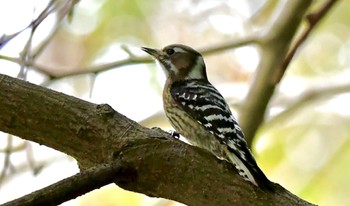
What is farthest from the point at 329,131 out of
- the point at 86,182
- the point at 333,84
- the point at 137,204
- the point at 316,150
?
the point at 86,182

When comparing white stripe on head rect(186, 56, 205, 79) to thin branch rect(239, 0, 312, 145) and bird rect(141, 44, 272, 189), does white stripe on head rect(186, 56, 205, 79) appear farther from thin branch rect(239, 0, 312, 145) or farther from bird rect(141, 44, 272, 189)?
thin branch rect(239, 0, 312, 145)

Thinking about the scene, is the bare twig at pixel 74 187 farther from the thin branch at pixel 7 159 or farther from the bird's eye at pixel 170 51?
the bird's eye at pixel 170 51

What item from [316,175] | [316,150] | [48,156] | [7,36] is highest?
[316,150]

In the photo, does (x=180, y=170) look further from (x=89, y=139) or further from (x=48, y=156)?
(x=48, y=156)

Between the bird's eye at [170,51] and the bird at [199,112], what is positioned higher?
the bird's eye at [170,51]

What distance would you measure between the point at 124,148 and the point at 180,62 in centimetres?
184

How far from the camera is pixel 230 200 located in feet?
8.99

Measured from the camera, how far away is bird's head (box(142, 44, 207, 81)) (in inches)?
179

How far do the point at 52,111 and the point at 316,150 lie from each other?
4511mm

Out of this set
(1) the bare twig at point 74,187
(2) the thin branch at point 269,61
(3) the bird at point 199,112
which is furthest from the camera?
(2) the thin branch at point 269,61

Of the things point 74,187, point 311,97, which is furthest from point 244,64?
point 74,187

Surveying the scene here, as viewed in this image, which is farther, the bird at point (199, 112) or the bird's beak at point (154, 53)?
the bird's beak at point (154, 53)

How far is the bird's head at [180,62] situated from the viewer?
4.54 metres

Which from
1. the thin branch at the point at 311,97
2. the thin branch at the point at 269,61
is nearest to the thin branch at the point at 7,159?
the thin branch at the point at 269,61
